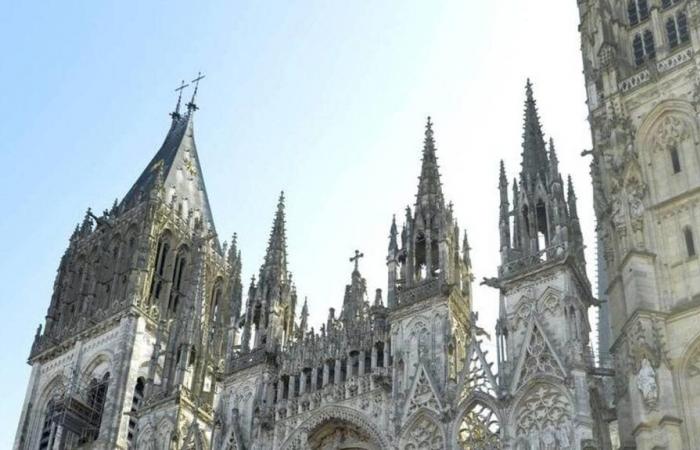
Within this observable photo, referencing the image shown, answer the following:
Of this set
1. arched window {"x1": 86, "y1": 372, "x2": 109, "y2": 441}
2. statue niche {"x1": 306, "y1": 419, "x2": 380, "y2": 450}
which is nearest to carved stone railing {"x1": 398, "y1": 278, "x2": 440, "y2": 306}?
statue niche {"x1": 306, "y1": 419, "x2": 380, "y2": 450}

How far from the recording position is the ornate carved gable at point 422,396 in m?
26.7

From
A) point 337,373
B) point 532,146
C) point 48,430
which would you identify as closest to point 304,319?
point 337,373

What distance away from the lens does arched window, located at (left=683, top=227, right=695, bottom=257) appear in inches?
1058

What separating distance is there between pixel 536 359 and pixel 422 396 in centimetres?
335

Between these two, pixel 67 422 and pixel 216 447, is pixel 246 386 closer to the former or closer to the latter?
pixel 216 447

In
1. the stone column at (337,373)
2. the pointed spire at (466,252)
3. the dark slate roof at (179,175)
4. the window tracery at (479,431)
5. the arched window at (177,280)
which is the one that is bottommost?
the window tracery at (479,431)

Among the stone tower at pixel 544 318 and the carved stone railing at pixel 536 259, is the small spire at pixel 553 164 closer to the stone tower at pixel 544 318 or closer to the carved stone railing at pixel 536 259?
the stone tower at pixel 544 318

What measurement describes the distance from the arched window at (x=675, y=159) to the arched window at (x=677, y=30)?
416 cm

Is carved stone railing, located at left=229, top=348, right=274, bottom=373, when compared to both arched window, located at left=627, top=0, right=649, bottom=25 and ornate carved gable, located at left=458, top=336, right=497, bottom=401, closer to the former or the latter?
ornate carved gable, located at left=458, top=336, right=497, bottom=401

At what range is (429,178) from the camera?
32188 millimetres

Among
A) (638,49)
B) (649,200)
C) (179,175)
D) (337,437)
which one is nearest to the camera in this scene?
(649,200)

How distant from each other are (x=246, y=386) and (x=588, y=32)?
16.6 meters

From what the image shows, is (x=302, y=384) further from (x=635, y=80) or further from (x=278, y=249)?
(x=635, y=80)

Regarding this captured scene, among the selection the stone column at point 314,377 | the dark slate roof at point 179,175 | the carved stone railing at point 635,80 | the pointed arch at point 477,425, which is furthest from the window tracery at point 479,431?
the dark slate roof at point 179,175
